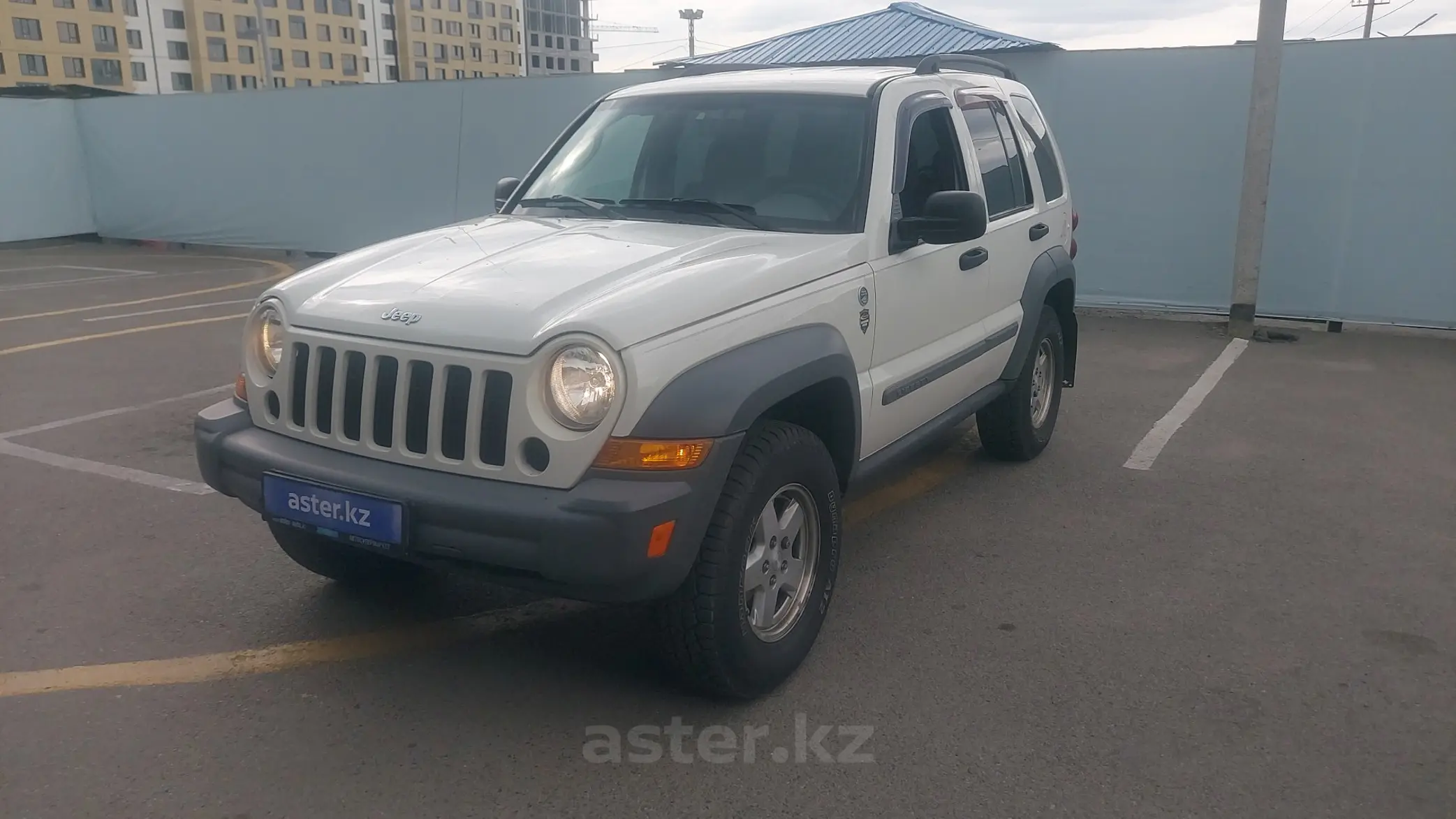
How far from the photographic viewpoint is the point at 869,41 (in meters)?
14.5

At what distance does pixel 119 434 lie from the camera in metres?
6.29

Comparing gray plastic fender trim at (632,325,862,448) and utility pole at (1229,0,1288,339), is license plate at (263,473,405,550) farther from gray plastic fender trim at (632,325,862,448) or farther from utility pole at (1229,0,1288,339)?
utility pole at (1229,0,1288,339)

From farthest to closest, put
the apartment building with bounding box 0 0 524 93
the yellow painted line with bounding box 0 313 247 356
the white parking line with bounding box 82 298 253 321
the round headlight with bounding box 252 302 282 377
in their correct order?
the apartment building with bounding box 0 0 524 93
the white parking line with bounding box 82 298 253 321
the yellow painted line with bounding box 0 313 247 356
the round headlight with bounding box 252 302 282 377

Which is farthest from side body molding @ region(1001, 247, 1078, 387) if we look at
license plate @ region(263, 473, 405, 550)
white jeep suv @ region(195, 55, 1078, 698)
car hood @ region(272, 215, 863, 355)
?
license plate @ region(263, 473, 405, 550)

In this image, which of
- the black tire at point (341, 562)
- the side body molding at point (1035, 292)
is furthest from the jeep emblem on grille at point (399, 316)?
the side body molding at point (1035, 292)

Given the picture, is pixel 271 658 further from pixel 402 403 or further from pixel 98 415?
pixel 98 415

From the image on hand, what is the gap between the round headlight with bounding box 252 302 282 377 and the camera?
11.4 ft

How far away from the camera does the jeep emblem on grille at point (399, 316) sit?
10.3ft

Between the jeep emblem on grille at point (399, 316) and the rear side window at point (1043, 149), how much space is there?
3.63m

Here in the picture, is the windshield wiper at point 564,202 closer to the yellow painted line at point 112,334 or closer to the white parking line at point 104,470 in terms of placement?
the white parking line at point 104,470

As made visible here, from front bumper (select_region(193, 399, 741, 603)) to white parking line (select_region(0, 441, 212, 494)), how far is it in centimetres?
266

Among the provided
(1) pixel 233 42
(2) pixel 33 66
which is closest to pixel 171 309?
(2) pixel 33 66

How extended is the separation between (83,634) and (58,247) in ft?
56.3

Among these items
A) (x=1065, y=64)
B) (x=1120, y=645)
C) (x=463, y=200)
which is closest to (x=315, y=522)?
(x=1120, y=645)
